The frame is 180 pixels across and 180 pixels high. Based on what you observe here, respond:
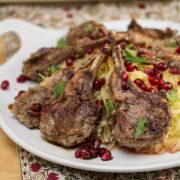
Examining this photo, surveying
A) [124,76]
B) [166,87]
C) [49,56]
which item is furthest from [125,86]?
[49,56]

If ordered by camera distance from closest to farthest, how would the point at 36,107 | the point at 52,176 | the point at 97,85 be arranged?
the point at 52,176 → the point at 36,107 → the point at 97,85

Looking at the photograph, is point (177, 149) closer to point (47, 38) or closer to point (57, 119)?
point (57, 119)

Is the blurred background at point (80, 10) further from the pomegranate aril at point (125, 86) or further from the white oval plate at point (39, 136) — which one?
the pomegranate aril at point (125, 86)

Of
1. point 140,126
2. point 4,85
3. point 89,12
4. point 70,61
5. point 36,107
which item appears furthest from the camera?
point 89,12

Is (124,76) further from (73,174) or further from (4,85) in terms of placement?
(4,85)

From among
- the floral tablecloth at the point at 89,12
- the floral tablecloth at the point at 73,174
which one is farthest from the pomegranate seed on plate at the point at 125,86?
the floral tablecloth at the point at 89,12
